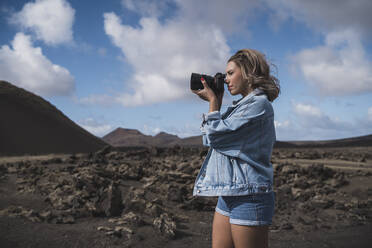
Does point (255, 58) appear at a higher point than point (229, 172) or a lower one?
higher

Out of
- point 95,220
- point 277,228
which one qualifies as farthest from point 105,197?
point 277,228

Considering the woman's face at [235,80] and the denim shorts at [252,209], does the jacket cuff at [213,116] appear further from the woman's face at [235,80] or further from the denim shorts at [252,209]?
the denim shorts at [252,209]

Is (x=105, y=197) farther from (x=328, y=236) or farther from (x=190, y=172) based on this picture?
(x=328, y=236)

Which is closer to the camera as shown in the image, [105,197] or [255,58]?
[255,58]

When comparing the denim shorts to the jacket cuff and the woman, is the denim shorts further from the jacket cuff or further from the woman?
the jacket cuff

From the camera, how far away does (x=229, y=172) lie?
1.83 metres

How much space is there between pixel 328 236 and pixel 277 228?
0.81 meters

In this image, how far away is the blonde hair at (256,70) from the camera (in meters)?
1.88

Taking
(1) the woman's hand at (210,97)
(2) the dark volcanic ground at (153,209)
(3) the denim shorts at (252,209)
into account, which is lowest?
(2) the dark volcanic ground at (153,209)

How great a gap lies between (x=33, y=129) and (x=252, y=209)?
2696 cm

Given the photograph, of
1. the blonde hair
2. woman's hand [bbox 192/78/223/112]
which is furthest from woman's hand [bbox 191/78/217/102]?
the blonde hair

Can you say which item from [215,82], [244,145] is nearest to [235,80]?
[215,82]

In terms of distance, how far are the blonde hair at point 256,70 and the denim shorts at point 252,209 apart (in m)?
0.62

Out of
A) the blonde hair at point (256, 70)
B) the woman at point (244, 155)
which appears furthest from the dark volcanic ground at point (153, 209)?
the blonde hair at point (256, 70)
